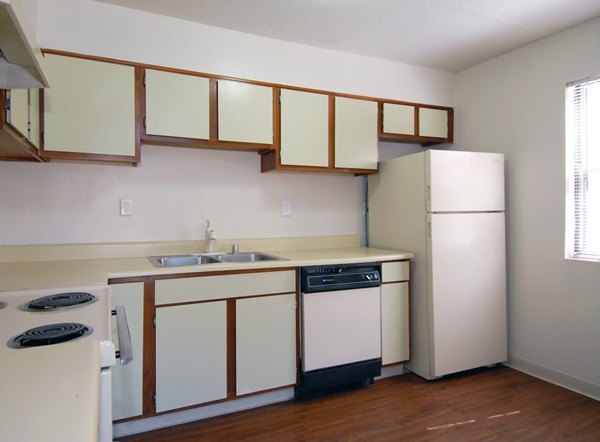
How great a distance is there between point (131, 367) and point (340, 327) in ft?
4.06

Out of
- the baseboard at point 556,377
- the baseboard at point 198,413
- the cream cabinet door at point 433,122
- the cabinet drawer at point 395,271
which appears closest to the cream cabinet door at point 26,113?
the baseboard at point 198,413

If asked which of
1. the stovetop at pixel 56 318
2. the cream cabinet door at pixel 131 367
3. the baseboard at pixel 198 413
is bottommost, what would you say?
the baseboard at pixel 198 413

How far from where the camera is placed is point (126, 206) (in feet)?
8.22

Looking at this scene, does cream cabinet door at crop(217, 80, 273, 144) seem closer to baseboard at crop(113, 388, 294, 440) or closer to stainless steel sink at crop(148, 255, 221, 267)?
stainless steel sink at crop(148, 255, 221, 267)

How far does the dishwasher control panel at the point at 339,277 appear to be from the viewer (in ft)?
7.91

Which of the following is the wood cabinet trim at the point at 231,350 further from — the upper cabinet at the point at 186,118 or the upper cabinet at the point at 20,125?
the upper cabinet at the point at 20,125

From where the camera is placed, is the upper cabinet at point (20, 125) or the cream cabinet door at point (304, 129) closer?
the upper cabinet at point (20, 125)

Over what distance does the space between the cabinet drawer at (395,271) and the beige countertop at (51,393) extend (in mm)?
2117

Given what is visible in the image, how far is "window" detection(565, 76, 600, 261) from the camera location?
2.50 m

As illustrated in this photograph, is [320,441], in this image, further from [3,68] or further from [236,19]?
[236,19]

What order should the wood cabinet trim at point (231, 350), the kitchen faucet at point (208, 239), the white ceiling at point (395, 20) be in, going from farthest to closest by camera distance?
the kitchen faucet at point (208, 239) → the white ceiling at point (395, 20) → the wood cabinet trim at point (231, 350)

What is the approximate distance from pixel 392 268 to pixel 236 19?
196 cm

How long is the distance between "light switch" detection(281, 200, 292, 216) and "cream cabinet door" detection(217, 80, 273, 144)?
0.53m

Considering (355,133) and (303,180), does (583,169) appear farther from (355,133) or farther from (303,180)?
(303,180)
